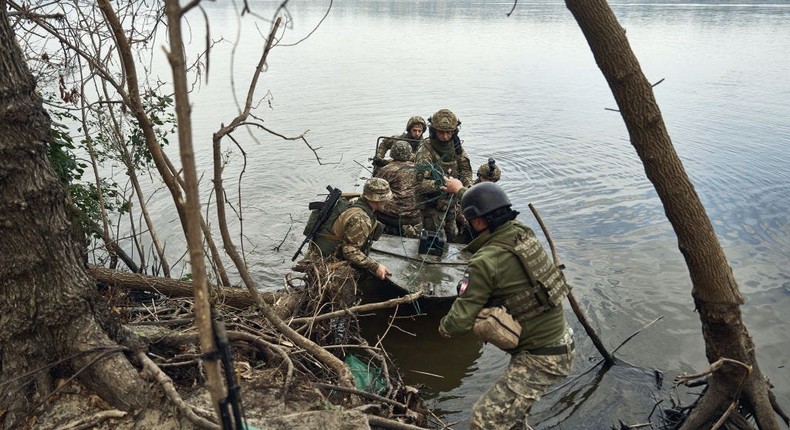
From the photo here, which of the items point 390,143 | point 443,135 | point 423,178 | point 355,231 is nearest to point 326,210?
point 355,231

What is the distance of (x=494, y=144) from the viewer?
18469 mm

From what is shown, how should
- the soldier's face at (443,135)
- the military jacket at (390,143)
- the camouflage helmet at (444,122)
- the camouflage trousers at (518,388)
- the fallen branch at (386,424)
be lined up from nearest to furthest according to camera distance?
the fallen branch at (386,424)
the camouflage trousers at (518,388)
the camouflage helmet at (444,122)
the soldier's face at (443,135)
the military jacket at (390,143)

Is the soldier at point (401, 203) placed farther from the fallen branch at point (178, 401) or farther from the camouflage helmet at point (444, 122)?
the fallen branch at point (178, 401)

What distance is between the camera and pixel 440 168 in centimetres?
980

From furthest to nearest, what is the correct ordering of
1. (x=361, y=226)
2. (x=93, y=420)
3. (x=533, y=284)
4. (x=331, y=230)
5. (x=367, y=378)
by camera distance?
(x=331, y=230), (x=361, y=226), (x=367, y=378), (x=533, y=284), (x=93, y=420)

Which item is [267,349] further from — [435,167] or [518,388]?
[435,167]

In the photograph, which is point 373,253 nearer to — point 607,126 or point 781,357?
point 781,357

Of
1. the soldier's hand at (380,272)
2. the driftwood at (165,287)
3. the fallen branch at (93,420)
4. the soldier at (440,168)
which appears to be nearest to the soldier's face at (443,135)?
the soldier at (440,168)

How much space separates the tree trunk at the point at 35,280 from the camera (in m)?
3.36

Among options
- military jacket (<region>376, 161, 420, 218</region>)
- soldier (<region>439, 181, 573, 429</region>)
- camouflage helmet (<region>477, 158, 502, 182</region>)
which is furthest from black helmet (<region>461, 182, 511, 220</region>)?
camouflage helmet (<region>477, 158, 502, 182</region>)

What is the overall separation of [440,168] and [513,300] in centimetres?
541

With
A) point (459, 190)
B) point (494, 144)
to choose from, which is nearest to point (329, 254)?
point (459, 190)

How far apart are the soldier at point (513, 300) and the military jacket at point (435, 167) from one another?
4271 mm

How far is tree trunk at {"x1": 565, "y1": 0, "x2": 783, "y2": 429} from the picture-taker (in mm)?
4336
